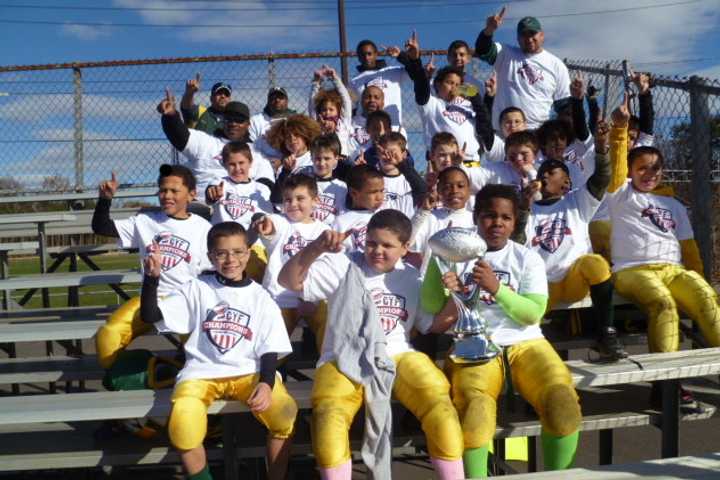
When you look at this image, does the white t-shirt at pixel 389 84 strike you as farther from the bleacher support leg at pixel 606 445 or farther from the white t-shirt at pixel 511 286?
the bleacher support leg at pixel 606 445

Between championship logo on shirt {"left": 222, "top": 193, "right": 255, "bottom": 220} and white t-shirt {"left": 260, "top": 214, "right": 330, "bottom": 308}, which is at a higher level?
championship logo on shirt {"left": 222, "top": 193, "right": 255, "bottom": 220}

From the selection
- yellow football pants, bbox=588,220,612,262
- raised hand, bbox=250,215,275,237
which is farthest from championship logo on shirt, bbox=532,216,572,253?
raised hand, bbox=250,215,275,237

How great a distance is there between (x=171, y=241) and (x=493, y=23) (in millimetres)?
3686

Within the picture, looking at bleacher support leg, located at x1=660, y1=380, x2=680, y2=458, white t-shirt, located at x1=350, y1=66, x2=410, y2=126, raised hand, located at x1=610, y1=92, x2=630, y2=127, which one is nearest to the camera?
bleacher support leg, located at x1=660, y1=380, x2=680, y2=458

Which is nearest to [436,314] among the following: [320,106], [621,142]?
[621,142]

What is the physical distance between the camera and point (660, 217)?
12.7 ft

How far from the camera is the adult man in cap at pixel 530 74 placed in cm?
582

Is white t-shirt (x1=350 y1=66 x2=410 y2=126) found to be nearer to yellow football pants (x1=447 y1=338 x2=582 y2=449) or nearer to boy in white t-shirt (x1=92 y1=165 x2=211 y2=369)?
boy in white t-shirt (x1=92 y1=165 x2=211 y2=369)

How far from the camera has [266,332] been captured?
2.97 m

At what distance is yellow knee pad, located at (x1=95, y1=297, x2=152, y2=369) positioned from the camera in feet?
11.2

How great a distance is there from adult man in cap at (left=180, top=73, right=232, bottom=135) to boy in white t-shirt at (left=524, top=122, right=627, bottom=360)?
10.2 ft

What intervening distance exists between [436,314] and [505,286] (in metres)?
0.36

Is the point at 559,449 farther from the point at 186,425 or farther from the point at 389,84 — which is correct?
the point at 389,84

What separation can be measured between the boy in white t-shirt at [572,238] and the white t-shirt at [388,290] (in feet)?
2.93
